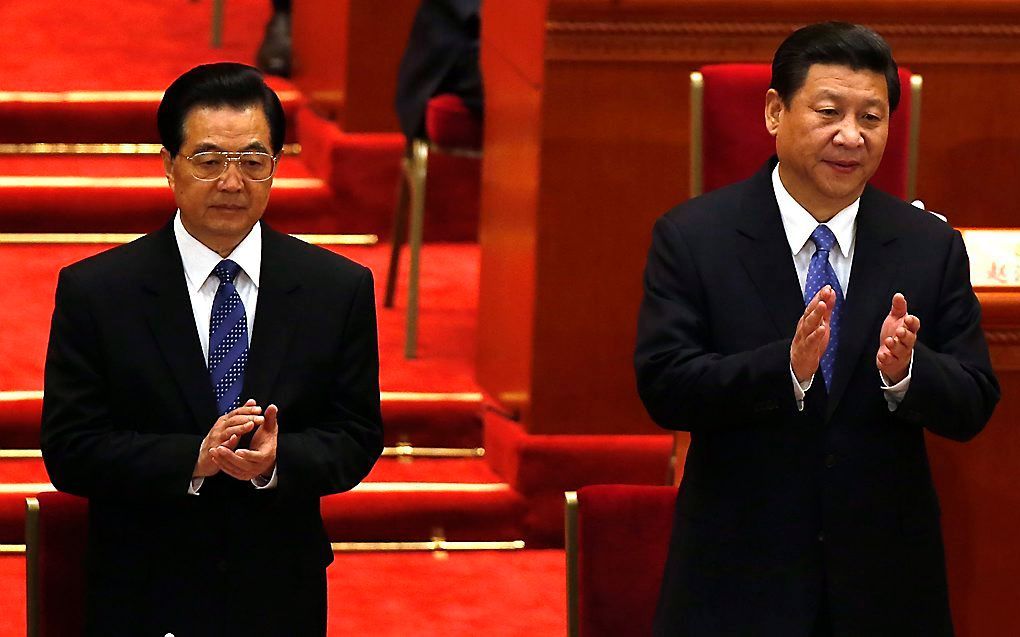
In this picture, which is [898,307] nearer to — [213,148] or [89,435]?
[213,148]

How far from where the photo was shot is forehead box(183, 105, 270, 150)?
260 cm

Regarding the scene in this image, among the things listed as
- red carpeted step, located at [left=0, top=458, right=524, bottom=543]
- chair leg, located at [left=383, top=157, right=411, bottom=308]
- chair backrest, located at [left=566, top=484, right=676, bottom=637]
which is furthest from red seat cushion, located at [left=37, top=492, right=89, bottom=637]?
chair leg, located at [left=383, top=157, right=411, bottom=308]

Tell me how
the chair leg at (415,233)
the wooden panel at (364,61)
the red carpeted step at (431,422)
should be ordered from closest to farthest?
1. the red carpeted step at (431,422)
2. the chair leg at (415,233)
3. the wooden panel at (364,61)

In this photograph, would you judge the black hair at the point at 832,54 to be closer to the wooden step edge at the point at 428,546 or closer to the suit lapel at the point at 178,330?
the suit lapel at the point at 178,330

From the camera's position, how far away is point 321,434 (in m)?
2.59

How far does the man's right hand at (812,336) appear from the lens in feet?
7.90

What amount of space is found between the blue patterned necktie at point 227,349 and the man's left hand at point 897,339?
823 millimetres

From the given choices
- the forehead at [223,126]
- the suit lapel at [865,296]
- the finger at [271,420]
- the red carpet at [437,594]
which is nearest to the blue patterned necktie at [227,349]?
the finger at [271,420]

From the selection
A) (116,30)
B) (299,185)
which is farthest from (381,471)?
(116,30)

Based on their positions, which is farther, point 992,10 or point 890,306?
point 992,10

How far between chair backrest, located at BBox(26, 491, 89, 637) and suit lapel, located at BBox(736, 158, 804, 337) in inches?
37.6

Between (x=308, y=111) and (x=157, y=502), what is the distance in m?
3.55

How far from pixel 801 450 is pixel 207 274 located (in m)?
0.82

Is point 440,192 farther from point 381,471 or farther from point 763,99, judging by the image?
point 763,99
